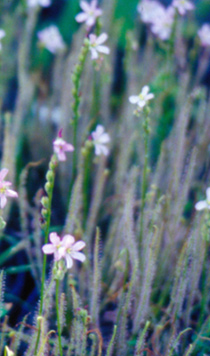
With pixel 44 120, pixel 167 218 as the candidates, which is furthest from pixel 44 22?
pixel 167 218

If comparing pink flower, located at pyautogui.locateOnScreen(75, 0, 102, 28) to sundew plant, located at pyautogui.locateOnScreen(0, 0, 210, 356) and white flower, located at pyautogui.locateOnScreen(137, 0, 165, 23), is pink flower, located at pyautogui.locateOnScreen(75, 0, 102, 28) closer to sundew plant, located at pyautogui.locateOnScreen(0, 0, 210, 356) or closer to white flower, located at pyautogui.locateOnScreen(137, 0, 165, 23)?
sundew plant, located at pyautogui.locateOnScreen(0, 0, 210, 356)

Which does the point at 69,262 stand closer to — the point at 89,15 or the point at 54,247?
the point at 54,247

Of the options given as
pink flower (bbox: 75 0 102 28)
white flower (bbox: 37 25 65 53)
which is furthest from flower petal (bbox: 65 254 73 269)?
white flower (bbox: 37 25 65 53)

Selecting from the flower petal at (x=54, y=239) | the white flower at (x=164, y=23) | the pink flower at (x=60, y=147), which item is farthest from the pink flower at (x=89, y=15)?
the flower petal at (x=54, y=239)

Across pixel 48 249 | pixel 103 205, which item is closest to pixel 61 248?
pixel 48 249

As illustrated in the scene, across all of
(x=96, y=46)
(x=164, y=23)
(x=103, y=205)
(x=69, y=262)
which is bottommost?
(x=69, y=262)

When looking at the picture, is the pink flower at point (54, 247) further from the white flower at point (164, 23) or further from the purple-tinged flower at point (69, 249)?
the white flower at point (164, 23)
